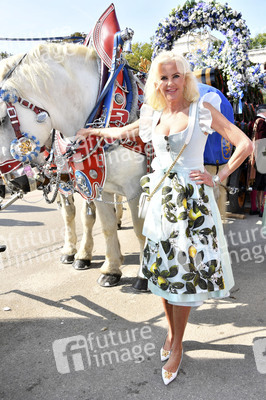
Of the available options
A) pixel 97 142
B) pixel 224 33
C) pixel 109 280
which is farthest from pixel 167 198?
pixel 224 33

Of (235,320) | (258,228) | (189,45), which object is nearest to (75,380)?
(235,320)

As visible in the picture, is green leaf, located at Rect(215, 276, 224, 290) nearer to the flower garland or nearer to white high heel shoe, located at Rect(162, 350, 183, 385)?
white high heel shoe, located at Rect(162, 350, 183, 385)

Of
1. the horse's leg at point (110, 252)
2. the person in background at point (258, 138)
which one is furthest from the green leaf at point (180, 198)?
the person in background at point (258, 138)

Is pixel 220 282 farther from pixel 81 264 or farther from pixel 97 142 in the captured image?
pixel 81 264

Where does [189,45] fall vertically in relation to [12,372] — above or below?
above

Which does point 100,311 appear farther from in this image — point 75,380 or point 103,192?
point 103,192

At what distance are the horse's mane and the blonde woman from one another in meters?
0.92

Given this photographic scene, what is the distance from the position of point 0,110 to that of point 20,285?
189 centimetres

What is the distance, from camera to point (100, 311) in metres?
2.95

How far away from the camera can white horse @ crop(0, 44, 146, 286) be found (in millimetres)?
2428

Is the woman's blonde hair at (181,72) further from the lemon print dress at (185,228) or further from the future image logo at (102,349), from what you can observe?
the future image logo at (102,349)

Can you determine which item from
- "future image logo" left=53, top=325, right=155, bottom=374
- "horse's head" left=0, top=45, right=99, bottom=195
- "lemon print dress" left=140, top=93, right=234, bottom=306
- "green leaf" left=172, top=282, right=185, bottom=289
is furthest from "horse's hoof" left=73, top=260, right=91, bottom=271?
"green leaf" left=172, top=282, right=185, bottom=289

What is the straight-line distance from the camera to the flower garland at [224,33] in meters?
4.21

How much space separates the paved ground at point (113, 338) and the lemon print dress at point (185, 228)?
53 centimetres
